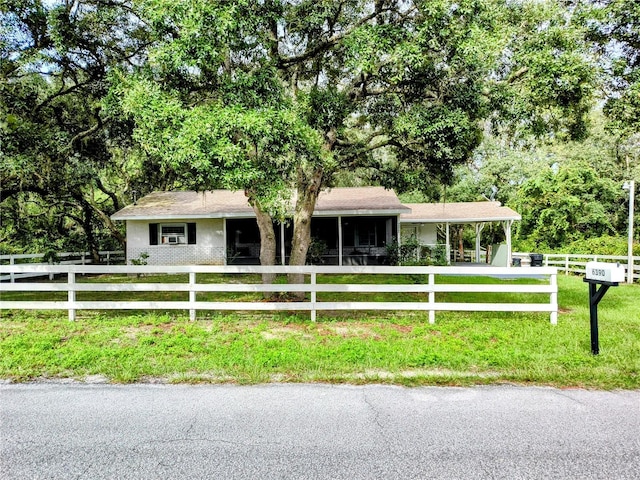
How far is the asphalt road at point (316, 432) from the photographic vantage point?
2836 mm

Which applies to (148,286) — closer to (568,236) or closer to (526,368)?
(526,368)

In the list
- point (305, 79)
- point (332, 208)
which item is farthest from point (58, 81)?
point (332, 208)

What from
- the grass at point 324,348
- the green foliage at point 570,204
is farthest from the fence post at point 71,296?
the green foliage at point 570,204

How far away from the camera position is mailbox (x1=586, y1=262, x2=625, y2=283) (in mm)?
4996

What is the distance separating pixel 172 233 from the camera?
19.4 metres

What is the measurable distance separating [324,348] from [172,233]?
15252 millimetres

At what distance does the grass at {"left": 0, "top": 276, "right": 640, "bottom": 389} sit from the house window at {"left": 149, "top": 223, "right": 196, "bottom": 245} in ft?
35.8

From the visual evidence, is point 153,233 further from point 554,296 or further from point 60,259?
point 554,296

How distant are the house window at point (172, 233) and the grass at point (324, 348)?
10.9 metres

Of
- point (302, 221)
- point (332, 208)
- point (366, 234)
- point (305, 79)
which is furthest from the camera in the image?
point (366, 234)

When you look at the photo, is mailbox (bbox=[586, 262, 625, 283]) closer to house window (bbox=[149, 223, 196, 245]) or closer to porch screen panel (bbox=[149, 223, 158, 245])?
house window (bbox=[149, 223, 196, 245])

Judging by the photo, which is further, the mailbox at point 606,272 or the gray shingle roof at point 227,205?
the gray shingle roof at point 227,205

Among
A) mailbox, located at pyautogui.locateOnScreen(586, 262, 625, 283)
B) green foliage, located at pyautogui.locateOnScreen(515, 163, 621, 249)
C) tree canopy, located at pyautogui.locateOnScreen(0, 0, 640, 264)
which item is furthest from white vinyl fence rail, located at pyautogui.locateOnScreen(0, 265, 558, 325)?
green foliage, located at pyautogui.locateOnScreen(515, 163, 621, 249)

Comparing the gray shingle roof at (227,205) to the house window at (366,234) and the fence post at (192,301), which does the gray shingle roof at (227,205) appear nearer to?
the house window at (366,234)
